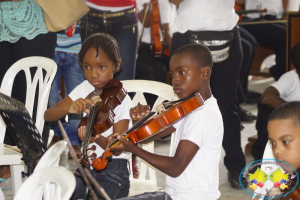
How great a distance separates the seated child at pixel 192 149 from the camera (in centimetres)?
226

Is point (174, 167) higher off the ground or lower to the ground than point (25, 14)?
lower

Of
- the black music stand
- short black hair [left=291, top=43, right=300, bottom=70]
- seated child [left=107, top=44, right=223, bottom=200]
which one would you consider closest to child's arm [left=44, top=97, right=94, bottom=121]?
seated child [left=107, top=44, right=223, bottom=200]

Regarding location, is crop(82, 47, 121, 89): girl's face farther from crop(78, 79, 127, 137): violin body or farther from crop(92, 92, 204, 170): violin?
crop(92, 92, 204, 170): violin

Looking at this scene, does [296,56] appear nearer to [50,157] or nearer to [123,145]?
[123,145]

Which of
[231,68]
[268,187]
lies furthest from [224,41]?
[268,187]

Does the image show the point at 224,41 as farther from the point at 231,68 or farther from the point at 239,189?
the point at 239,189

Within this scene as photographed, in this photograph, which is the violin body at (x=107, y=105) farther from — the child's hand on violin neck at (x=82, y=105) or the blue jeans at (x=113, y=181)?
the blue jeans at (x=113, y=181)

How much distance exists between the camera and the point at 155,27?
5180 millimetres

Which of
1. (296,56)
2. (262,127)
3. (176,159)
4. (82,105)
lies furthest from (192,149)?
(262,127)

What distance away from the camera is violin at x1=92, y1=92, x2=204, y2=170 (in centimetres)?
214

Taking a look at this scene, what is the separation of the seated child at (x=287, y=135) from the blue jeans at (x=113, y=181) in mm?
884

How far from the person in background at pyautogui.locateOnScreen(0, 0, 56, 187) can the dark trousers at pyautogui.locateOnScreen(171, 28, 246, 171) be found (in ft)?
2.81

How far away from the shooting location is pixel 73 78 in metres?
4.33

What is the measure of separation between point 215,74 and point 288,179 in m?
1.89
